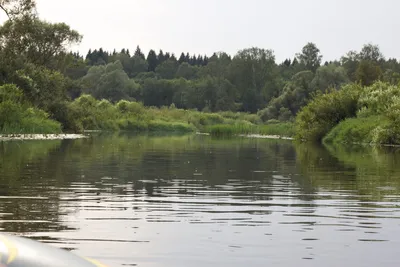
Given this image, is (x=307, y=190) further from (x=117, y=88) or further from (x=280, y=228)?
(x=117, y=88)

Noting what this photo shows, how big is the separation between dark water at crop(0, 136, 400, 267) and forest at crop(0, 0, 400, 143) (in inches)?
1092

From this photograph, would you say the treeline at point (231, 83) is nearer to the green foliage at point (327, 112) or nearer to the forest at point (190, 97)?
the forest at point (190, 97)

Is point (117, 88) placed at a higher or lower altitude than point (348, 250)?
higher

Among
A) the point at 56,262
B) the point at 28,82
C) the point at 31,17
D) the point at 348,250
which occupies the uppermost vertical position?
the point at 31,17

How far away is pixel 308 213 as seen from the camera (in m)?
11.9

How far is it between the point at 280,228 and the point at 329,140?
45898 millimetres

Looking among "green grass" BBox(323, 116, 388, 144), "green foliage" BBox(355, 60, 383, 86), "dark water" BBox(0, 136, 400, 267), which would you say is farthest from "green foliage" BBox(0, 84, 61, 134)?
"green foliage" BBox(355, 60, 383, 86)

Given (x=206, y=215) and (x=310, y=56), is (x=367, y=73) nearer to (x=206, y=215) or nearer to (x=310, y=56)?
(x=310, y=56)

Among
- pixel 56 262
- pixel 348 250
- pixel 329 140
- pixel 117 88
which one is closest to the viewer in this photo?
pixel 56 262

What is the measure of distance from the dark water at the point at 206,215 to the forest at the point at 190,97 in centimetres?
2774

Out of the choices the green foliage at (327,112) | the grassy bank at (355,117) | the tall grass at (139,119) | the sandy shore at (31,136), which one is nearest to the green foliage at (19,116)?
the sandy shore at (31,136)

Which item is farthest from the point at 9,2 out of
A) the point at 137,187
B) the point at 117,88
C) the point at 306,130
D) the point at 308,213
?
the point at 117,88

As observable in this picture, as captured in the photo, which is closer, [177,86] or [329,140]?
[329,140]

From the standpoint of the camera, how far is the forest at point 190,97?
5159 centimetres
